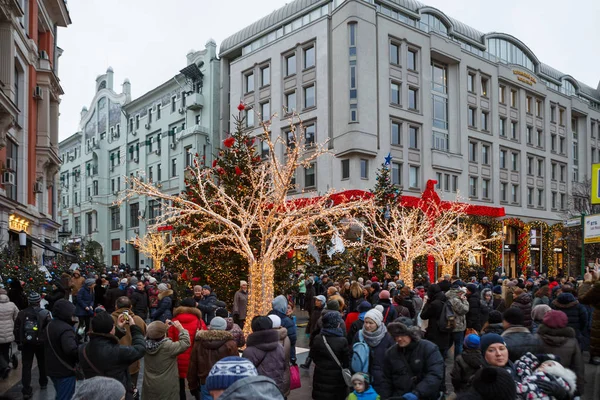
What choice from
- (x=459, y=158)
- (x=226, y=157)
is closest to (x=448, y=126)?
(x=459, y=158)

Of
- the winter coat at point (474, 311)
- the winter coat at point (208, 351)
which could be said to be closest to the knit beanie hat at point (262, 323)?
the winter coat at point (208, 351)

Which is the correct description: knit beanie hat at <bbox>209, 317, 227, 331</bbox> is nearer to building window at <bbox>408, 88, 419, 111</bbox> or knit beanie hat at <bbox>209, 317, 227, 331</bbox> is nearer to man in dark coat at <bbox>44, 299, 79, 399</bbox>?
man in dark coat at <bbox>44, 299, 79, 399</bbox>

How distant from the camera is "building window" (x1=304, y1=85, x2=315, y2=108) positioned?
36.1 meters

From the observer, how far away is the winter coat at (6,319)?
930cm

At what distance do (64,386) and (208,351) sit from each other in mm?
2268

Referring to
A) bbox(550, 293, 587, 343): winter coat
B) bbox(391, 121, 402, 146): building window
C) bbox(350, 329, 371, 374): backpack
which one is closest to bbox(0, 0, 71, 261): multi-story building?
bbox(350, 329, 371, 374): backpack

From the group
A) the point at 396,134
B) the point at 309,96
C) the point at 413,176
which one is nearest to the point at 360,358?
the point at 396,134

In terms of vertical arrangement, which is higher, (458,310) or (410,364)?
(410,364)

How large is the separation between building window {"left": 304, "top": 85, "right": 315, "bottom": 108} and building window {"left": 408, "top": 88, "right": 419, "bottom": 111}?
23.1 ft

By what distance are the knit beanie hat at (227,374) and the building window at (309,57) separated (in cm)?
3468

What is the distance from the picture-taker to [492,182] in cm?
4284

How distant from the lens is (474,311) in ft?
36.8

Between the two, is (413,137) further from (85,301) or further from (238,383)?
(238,383)

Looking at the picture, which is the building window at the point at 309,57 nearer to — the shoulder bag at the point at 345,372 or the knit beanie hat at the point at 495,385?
the shoulder bag at the point at 345,372
